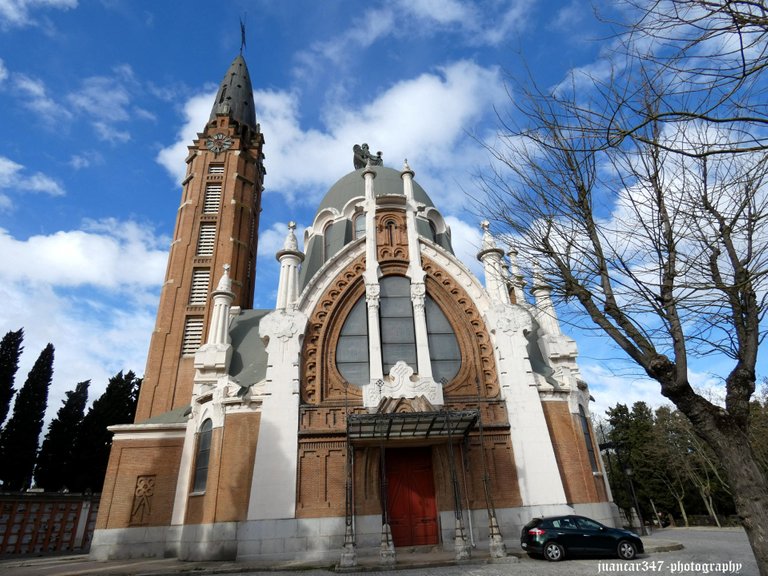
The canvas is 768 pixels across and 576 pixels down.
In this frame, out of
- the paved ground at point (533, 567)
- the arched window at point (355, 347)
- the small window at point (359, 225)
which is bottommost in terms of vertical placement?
the paved ground at point (533, 567)

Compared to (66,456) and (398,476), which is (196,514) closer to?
(398,476)

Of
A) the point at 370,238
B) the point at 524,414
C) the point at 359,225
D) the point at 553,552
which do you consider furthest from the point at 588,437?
the point at 359,225

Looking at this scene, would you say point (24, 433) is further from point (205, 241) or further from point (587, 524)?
point (587, 524)

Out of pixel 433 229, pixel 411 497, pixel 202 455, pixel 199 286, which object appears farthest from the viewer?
pixel 199 286

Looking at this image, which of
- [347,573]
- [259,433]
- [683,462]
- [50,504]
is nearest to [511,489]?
[347,573]

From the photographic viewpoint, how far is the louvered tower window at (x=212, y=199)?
1161 inches

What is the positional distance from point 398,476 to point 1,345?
118 feet

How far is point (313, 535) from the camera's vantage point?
1420cm

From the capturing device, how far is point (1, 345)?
36031mm

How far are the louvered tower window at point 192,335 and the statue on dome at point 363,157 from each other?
14447 mm

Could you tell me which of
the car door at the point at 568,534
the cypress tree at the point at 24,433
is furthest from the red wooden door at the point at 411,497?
the cypress tree at the point at 24,433

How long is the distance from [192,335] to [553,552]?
19.8 meters

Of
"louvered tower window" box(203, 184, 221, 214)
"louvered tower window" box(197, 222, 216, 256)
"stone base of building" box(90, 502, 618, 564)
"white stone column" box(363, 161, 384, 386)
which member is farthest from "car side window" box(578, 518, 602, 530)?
"louvered tower window" box(203, 184, 221, 214)

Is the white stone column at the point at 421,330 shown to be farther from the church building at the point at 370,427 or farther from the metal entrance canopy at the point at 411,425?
the metal entrance canopy at the point at 411,425
